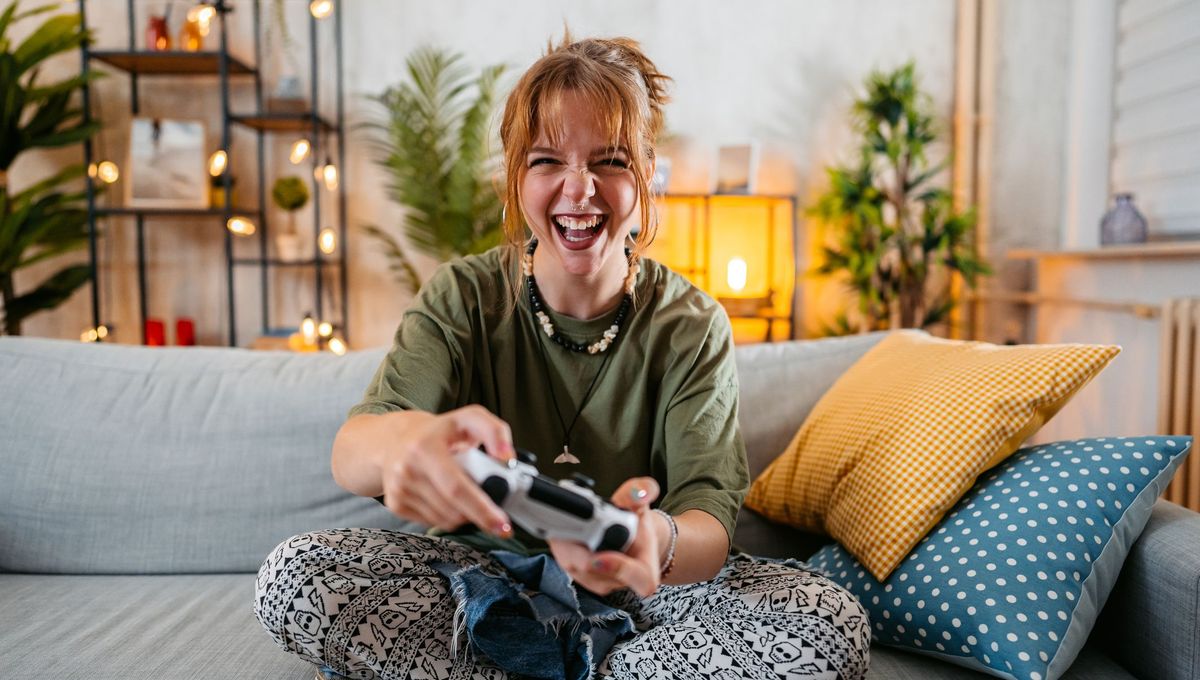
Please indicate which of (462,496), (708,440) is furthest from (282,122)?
(462,496)

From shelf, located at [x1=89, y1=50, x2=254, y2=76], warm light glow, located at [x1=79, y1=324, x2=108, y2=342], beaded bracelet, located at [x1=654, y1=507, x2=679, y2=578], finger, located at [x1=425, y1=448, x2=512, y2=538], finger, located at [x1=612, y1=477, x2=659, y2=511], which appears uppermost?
shelf, located at [x1=89, y1=50, x2=254, y2=76]

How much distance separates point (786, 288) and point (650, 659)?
287 centimetres

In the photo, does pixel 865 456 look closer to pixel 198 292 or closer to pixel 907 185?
pixel 907 185

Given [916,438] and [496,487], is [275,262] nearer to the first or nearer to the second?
[916,438]

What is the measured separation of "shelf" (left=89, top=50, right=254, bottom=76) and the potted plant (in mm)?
477

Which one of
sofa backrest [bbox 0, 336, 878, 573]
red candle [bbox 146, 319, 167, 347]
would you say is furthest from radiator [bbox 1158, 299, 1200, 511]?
red candle [bbox 146, 319, 167, 347]

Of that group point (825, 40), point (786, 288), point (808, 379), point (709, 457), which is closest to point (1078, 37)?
point (825, 40)

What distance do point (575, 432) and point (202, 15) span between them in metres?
2.82

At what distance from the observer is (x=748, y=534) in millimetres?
1529

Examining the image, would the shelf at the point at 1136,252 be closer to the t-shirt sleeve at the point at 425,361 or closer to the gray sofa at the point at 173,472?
the gray sofa at the point at 173,472

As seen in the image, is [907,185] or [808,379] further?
[907,185]

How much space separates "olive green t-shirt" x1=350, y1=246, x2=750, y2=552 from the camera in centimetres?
119

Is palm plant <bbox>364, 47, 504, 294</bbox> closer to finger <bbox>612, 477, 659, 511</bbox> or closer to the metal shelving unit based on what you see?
the metal shelving unit

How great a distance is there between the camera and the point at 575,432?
49.6 inches
